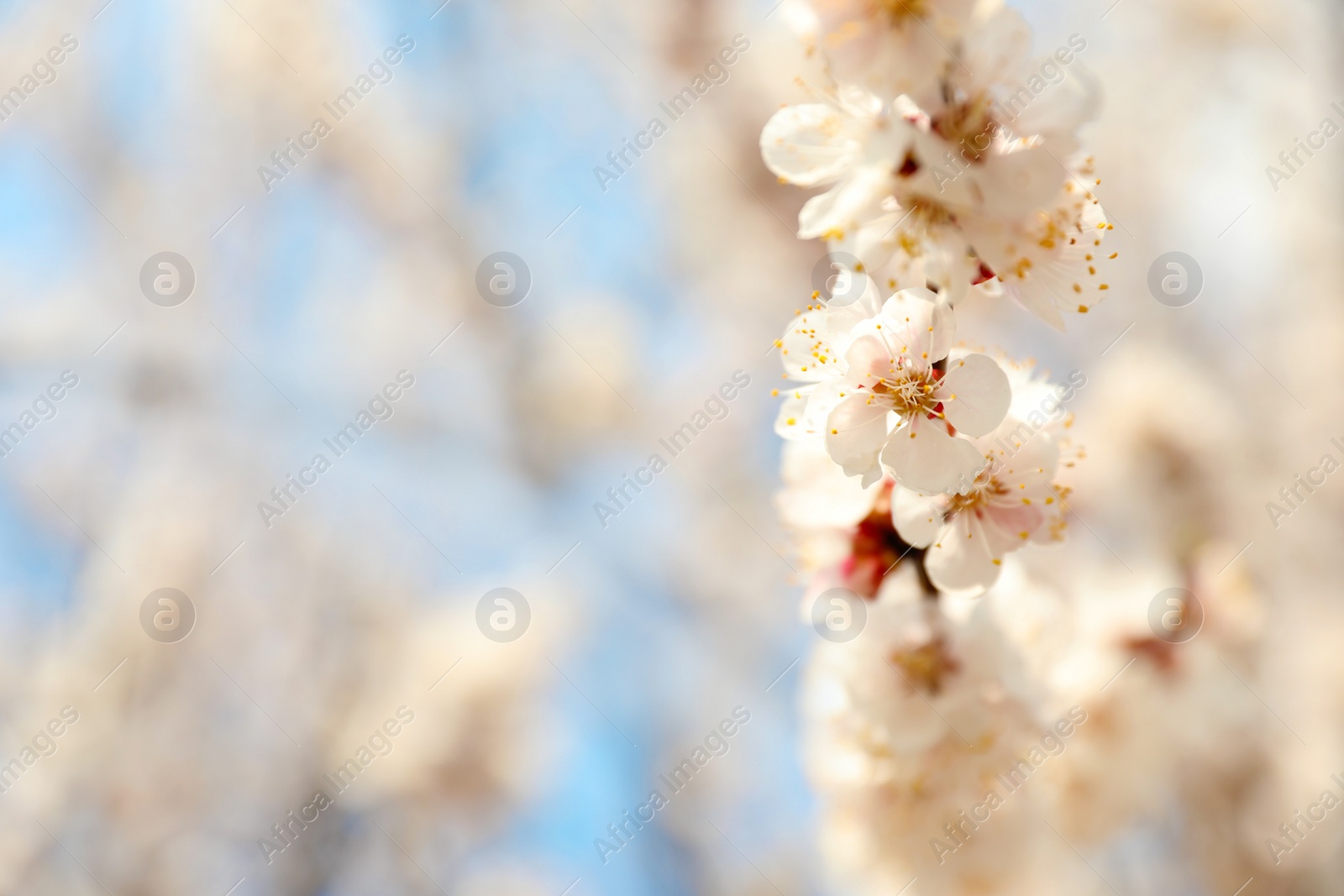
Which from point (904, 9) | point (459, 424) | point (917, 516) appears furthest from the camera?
point (459, 424)

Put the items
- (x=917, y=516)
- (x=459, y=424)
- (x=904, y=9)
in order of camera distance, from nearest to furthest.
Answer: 1. (x=904, y=9)
2. (x=917, y=516)
3. (x=459, y=424)

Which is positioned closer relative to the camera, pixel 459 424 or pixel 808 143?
pixel 808 143

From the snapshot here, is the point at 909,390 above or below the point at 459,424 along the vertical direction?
above

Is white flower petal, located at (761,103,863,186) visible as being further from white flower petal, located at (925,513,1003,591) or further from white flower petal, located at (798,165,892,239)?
white flower petal, located at (925,513,1003,591)

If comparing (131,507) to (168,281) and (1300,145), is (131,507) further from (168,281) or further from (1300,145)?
(1300,145)

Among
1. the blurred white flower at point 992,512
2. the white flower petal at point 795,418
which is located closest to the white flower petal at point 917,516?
the blurred white flower at point 992,512

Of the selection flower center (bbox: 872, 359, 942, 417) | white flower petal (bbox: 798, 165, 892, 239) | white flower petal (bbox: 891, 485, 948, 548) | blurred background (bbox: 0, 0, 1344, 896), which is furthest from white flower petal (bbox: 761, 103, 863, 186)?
blurred background (bbox: 0, 0, 1344, 896)

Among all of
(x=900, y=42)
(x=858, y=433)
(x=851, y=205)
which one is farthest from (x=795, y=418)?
(x=900, y=42)

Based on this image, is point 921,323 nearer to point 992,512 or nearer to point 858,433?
point 858,433

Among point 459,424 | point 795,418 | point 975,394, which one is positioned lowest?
point 459,424
